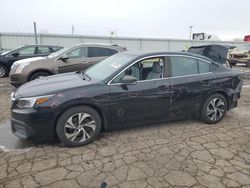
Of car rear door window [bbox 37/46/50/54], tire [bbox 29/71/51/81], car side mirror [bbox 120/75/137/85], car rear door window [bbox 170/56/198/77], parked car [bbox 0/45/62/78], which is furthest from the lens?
car rear door window [bbox 37/46/50/54]

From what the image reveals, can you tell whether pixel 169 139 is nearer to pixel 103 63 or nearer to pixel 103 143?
pixel 103 143

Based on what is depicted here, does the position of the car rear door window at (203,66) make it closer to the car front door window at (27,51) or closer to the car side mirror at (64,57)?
the car side mirror at (64,57)

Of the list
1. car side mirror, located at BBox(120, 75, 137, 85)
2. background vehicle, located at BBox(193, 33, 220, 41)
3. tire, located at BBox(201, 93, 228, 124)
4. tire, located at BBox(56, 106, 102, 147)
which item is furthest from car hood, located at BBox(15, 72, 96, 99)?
background vehicle, located at BBox(193, 33, 220, 41)

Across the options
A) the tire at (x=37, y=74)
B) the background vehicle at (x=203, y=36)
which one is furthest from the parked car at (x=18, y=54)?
the background vehicle at (x=203, y=36)

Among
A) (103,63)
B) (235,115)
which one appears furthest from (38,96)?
(235,115)

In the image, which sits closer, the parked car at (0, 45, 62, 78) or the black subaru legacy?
the black subaru legacy

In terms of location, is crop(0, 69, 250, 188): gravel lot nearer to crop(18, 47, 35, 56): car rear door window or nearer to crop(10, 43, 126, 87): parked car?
crop(10, 43, 126, 87): parked car

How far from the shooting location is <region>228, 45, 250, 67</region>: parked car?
559 inches

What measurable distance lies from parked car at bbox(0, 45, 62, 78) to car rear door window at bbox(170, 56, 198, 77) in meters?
7.48

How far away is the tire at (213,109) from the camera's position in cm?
422

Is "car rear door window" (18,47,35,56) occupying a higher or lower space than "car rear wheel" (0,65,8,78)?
higher

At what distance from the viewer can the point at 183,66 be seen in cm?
404

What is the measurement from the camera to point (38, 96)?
3.16m

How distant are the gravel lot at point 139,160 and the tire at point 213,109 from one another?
23 cm
